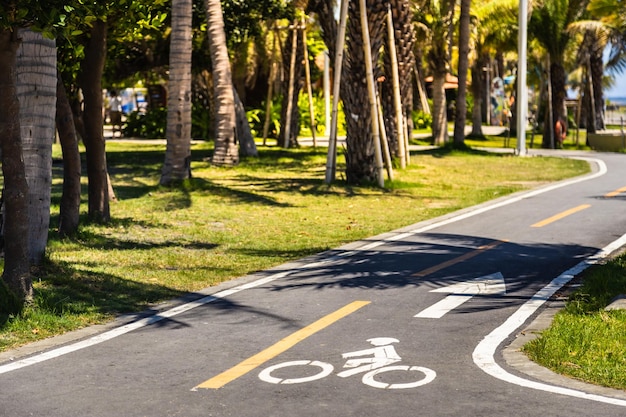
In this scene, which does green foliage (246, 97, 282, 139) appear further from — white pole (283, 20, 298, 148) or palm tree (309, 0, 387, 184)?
palm tree (309, 0, 387, 184)

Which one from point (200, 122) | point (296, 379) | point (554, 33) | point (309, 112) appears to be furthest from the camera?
point (309, 112)

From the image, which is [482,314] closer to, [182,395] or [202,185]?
[182,395]

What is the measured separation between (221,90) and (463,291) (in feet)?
57.0

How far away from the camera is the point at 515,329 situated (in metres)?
9.49

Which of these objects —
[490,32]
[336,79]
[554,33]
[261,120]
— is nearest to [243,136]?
[336,79]

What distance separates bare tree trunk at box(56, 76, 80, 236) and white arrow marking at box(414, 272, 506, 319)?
18.5 ft

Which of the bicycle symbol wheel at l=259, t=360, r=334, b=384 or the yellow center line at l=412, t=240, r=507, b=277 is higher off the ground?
the bicycle symbol wheel at l=259, t=360, r=334, b=384

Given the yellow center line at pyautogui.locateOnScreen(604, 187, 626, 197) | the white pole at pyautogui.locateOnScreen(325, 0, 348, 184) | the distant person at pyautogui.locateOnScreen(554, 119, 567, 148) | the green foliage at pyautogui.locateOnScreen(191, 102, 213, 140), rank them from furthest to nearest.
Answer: the distant person at pyautogui.locateOnScreen(554, 119, 567, 148) < the green foliage at pyautogui.locateOnScreen(191, 102, 213, 140) < the white pole at pyautogui.locateOnScreen(325, 0, 348, 184) < the yellow center line at pyautogui.locateOnScreen(604, 187, 626, 197)

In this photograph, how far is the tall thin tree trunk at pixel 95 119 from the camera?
1557 centimetres

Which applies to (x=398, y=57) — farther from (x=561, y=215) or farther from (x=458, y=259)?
(x=458, y=259)

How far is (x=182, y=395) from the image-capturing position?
286 inches

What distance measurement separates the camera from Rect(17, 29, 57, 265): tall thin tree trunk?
11.5 meters

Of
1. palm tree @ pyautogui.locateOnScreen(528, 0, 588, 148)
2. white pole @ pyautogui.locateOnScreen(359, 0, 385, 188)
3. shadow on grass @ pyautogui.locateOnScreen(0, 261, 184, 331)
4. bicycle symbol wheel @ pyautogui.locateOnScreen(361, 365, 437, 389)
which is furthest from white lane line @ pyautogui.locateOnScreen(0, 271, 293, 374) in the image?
palm tree @ pyautogui.locateOnScreen(528, 0, 588, 148)

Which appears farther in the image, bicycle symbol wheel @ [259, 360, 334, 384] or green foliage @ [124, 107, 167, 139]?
green foliage @ [124, 107, 167, 139]
